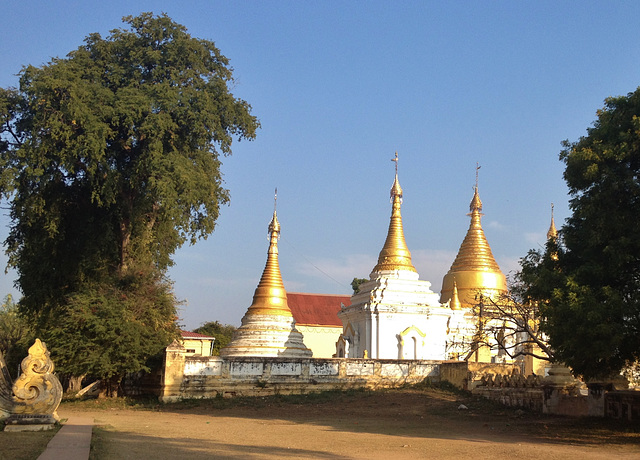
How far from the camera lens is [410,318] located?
38.3 meters

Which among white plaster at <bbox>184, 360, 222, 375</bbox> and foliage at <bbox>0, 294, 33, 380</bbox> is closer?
white plaster at <bbox>184, 360, 222, 375</bbox>

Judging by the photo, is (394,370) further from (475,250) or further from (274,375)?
(475,250)

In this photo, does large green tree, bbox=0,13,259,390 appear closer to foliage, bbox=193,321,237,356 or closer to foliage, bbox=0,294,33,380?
foliage, bbox=0,294,33,380

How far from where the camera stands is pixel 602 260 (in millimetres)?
14023

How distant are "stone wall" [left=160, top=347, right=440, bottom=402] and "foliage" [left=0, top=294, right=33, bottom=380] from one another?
35.1ft

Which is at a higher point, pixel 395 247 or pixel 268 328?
pixel 395 247

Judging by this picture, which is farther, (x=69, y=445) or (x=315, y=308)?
(x=315, y=308)

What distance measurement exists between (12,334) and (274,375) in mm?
19359

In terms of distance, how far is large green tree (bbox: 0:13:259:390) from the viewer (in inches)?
912

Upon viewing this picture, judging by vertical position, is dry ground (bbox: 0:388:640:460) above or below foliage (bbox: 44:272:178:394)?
below

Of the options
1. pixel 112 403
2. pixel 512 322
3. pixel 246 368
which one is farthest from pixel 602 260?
pixel 112 403

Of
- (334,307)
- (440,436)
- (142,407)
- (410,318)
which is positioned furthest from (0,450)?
(334,307)

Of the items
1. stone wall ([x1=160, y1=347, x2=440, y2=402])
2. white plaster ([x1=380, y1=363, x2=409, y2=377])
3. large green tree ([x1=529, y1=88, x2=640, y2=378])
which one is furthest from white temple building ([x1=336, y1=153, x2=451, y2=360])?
large green tree ([x1=529, y1=88, x2=640, y2=378])

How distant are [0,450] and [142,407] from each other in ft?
38.1
